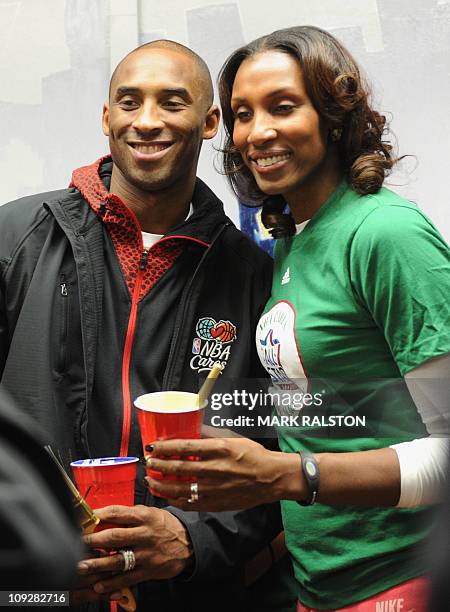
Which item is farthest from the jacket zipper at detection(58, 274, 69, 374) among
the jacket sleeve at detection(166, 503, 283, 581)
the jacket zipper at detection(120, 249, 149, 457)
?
the jacket sleeve at detection(166, 503, 283, 581)

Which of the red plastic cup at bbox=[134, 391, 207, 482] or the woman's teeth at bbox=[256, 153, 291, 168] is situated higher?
the woman's teeth at bbox=[256, 153, 291, 168]

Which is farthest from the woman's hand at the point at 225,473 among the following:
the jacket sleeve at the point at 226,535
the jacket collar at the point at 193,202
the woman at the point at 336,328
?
the jacket collar at the point at 193,202

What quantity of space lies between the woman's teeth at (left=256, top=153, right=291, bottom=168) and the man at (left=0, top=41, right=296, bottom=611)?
25 cm

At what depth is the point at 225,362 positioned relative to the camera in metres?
1.64

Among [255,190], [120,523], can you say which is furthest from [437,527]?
[255,190]

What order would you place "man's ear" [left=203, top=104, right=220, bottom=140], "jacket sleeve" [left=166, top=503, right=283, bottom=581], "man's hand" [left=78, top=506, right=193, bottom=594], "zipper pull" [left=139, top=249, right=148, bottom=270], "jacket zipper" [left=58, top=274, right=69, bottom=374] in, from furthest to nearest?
"man's ear" [left=203, top=104, right=220, bottom=140]
"zipper pull" [left=139, top=249, right=148, bottom=270]
"jacket zipper" [left=58, top=274, right=69, bottom=374]
"jacket sleeve" [left=166, top=503, right=283, bottom=581]
"man's hand" [left=78, top=506, right=193, bottom=594]

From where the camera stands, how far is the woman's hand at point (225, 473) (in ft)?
3.77

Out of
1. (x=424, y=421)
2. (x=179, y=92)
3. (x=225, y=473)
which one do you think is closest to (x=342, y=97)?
(x=179, y=92)

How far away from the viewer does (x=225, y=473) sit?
1159 mm

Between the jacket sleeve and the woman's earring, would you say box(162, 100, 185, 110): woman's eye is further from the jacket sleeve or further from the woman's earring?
the jacket sleeve

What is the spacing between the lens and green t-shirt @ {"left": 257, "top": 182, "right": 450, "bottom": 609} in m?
1.30

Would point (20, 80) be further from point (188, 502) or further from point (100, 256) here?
point (188, 502)

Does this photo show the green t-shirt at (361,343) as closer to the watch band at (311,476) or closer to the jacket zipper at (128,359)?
the watch band at (311,476)

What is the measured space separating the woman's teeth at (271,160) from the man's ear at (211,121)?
1.27ft
